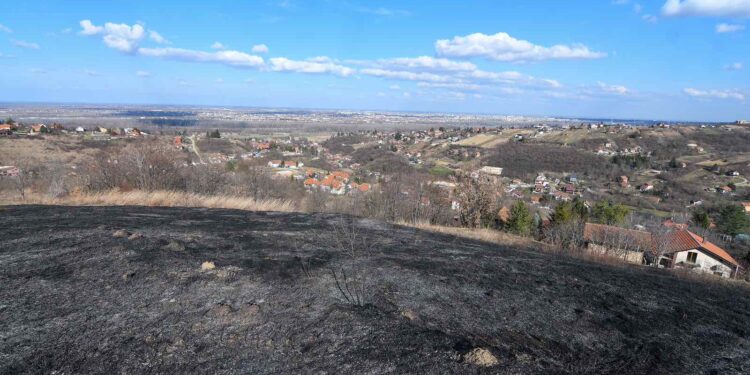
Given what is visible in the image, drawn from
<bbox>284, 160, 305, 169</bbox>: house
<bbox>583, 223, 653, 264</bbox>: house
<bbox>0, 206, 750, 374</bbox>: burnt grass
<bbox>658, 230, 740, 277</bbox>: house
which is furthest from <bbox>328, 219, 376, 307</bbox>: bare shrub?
<bbox>284, 160, 305, 169</bbox>: house

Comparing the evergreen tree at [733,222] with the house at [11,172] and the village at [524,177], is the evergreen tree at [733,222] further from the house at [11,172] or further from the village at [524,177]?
the house at [11,172]

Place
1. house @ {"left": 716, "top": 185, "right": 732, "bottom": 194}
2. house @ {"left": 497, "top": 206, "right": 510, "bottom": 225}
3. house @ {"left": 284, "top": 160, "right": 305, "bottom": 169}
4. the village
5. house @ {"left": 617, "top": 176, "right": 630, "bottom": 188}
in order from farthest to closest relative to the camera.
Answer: house @ {"left": 617, "top": 176, "right": 630, "bottom": 188} → house @ {"left": 284, "top": 160, "right": 305, "bottom": 169} → house @ {"left": 716, "top": 185, "right": 732, "bottom": 194} → house @ {"left": 497, "top": 206, "right": 510, "bottom": 225} → the village

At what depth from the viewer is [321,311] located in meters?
3.51

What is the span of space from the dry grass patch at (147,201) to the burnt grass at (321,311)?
3.99m

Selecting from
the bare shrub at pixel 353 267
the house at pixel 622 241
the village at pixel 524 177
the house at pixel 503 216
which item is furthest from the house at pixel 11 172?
the house at pixel 622 241

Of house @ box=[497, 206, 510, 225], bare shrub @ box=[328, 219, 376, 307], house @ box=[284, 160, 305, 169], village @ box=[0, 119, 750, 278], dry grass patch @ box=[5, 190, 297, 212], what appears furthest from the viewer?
house @ box=[284, 160, 305, 169]

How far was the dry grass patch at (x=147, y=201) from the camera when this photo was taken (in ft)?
32.1

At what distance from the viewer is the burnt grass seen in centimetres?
273

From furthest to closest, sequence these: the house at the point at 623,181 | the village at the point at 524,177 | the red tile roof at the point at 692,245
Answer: the house at the point at 623,181 → the red tile roof at the point at 692,245 → the village at the point at 524,177

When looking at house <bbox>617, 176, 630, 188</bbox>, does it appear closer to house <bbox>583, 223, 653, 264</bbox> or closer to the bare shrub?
house <bbox>583, 223, 653, 264</bbox>

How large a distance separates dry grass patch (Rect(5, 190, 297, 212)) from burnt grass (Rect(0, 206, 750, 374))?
13.1 feet

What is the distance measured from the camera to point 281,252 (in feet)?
18.2

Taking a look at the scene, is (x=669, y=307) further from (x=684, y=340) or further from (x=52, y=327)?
(x=52, y=327)

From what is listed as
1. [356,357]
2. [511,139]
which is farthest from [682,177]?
[356,357]
